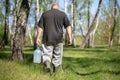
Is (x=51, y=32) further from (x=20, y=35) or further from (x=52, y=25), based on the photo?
(x=20, y=35)

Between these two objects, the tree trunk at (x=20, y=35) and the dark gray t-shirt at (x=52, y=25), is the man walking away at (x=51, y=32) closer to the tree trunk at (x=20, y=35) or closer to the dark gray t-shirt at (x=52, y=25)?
the dark gray t-shirt at (x=52, y=25)

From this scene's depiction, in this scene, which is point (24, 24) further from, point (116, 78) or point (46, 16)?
point (116, 78)

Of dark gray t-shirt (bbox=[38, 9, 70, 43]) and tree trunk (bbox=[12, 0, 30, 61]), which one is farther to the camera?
tree trunk (bbox=[12, 0, 30, 61])

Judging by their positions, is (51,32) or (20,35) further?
(20,35)

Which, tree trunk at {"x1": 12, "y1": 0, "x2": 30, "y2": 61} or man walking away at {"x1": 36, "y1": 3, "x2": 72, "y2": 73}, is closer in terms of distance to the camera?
man walking away at {"x1": 36, "y1": 3, "x2": 72, "y2": 73}

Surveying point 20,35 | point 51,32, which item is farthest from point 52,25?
point 20,35

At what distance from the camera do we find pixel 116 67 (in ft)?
46.6

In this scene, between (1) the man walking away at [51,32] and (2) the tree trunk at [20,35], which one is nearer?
(1) the man walking away at [51,32]

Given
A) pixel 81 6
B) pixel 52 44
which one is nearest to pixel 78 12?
pixel 81 6

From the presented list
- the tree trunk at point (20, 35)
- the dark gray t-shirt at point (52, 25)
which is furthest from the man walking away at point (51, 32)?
the tree trunk at point (20, 35)

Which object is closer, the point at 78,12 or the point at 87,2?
the point at 87,2

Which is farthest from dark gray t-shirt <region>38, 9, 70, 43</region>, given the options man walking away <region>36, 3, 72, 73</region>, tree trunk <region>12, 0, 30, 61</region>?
tree trunk <region>12, 0, 30, 61</region>

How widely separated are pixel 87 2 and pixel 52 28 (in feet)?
174

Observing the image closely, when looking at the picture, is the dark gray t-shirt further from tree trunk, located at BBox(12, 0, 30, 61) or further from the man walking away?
tree trunk, located at BBox(12, 0, 30, 61)
